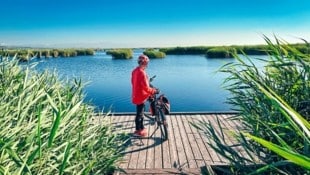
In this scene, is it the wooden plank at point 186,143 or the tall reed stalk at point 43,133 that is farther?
the wooden plank at point 186,143

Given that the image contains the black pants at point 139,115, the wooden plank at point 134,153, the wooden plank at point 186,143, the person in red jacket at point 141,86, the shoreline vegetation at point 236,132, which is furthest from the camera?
the black pants at point 139,115

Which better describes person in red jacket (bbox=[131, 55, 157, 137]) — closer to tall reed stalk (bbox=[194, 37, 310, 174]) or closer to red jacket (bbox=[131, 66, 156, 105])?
red jacket (bbox=[131, 66, 156, 105])

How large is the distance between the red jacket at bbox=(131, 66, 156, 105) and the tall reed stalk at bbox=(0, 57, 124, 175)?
1530 millimetres

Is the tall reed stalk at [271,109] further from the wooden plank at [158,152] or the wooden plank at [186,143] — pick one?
the wooden plank at [158,152]

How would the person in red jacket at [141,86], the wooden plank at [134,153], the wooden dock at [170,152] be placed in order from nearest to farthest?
the wooden dock at [170,152]
the wooden plank at [134,153]
the person in red jacket at [141,86]

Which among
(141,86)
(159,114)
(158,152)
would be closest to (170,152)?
(158,152)

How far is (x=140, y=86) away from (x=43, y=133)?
3806 mm

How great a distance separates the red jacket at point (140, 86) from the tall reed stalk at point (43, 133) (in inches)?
60.2

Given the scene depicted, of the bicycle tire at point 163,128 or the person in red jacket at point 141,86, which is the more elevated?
the person in red jacket at point 141,86

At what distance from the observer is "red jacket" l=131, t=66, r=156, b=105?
20.9 feet

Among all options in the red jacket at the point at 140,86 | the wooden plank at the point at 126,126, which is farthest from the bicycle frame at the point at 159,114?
the wooden plank at the point at 126,126

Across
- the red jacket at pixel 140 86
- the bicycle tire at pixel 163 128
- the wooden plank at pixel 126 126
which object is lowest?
the wooden plank at pixel 126 126

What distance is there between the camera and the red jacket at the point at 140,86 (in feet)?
20.9

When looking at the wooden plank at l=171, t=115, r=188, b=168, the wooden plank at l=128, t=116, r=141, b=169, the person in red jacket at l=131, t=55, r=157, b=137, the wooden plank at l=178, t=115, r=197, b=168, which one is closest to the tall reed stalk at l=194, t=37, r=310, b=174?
the wooden plank at l=171, t=115, r=188, b=168
